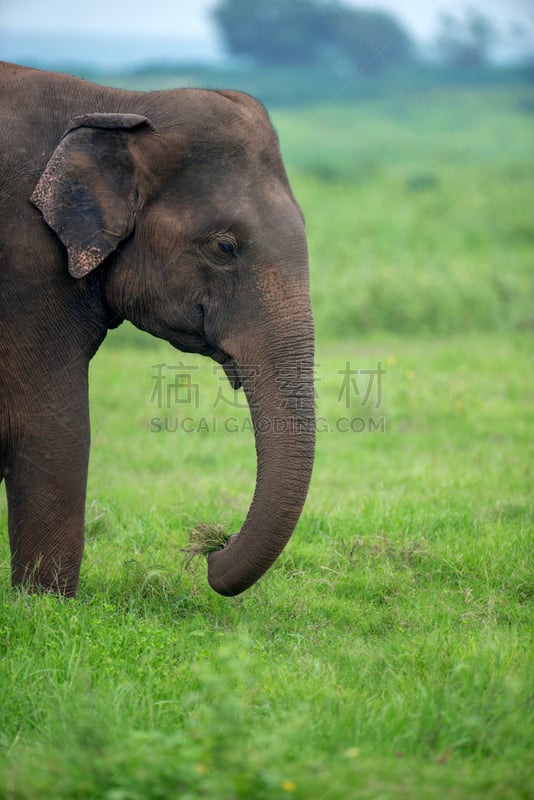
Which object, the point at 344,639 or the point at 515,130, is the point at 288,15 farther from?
the point at 344,639

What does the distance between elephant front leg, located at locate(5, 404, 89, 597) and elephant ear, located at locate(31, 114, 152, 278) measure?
0.71 m

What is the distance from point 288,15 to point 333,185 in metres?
42.2

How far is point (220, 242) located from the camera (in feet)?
14.0

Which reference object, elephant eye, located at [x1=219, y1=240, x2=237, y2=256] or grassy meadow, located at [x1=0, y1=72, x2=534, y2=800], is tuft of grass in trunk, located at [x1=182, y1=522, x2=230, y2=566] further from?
elephant eye, located at [x1=219, y1=240, x2=237, y2=256]

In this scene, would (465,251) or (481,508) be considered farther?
(465,251)

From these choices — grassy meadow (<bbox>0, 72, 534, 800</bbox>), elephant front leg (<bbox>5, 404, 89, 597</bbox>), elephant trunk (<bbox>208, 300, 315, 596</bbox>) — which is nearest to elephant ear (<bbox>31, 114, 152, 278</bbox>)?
elephant front leg (<bbox>5, 404, 89, 597</bbox>)

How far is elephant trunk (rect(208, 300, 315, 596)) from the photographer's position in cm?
413

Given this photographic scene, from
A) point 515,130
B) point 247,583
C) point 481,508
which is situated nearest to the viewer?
point 247,583

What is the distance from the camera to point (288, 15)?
2470 inches

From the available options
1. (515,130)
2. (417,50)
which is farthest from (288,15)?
(515,130)

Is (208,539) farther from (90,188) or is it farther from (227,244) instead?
(90,188)

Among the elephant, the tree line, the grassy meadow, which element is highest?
the tree line

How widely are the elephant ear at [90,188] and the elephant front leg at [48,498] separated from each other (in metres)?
0.71

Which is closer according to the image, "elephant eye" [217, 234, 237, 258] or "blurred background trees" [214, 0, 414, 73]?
"elephant eye" [217, 234, 237, 258]
